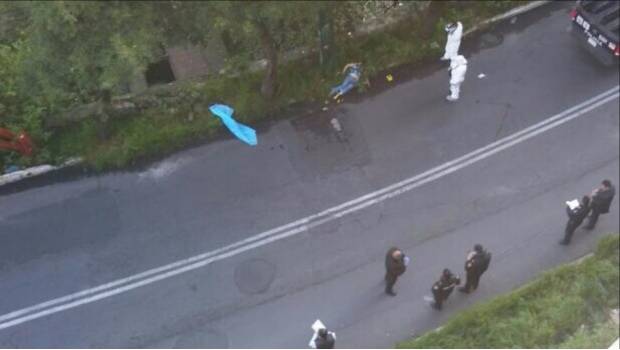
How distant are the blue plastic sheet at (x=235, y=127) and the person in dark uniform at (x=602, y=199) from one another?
18.4 feet

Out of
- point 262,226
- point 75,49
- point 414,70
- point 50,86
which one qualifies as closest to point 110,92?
point 50,86

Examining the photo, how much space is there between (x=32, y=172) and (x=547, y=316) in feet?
27.9

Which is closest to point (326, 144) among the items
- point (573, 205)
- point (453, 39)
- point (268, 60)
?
point (268, 60)

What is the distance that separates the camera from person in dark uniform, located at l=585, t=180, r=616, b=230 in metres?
10.8

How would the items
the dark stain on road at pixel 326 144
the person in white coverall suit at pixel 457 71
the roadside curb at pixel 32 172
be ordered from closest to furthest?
the roadside curb at pixel 32 172
the dark stain on road at pixel 326 144
the person in white coverall suit at pixel 457 71

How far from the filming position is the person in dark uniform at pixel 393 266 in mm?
10148

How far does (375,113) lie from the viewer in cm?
1295

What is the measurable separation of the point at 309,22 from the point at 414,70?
9.17ft

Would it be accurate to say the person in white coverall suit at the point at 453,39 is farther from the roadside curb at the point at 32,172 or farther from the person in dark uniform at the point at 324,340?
the roadside curb at the point at 32,172

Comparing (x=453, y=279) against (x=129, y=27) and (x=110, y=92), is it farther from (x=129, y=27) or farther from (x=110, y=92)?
(x=110, y=92)

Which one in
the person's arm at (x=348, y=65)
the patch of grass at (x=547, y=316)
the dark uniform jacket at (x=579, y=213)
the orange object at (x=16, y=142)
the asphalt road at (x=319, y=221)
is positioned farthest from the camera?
the person's arm at (x=348, y=65)

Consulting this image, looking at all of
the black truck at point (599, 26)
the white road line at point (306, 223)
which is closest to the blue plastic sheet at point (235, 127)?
the white road line at point (306, 223)

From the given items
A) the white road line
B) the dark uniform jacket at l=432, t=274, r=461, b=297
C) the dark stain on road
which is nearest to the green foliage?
the dark stain on road

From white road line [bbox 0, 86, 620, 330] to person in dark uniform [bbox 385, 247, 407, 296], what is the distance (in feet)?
5.17
